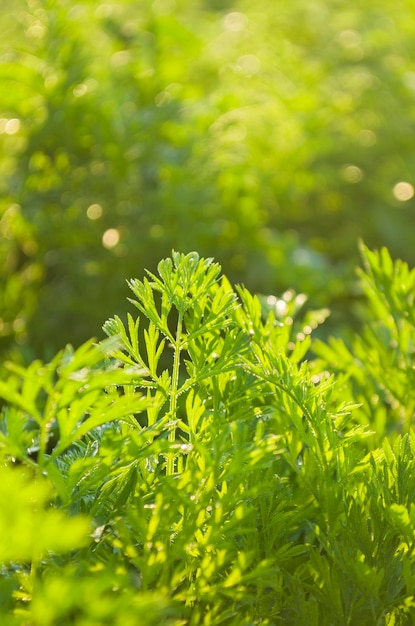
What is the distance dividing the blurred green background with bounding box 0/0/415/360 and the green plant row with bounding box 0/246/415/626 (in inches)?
20.2

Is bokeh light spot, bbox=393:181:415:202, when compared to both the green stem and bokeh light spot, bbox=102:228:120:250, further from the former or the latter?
the green stem

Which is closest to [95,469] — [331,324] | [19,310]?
[19,310]

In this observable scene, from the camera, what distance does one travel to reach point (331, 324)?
1293 mm

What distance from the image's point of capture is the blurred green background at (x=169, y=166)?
45.5 inches

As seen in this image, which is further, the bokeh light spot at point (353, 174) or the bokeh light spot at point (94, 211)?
the bokeh light spot at point (353, 174)

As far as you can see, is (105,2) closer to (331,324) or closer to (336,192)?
(336,192)

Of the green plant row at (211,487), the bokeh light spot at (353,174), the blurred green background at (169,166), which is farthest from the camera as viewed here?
the bokeh light spot at (353,174)

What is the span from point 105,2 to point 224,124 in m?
0.52

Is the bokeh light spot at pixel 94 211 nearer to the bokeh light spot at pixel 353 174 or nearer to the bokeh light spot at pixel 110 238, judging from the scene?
the bokeh light spot at pixel 110 238

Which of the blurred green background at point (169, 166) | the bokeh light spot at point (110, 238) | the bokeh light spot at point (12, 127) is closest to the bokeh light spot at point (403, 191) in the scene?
the blurred green background at point (169, 166)

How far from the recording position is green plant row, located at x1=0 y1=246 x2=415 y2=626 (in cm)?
41

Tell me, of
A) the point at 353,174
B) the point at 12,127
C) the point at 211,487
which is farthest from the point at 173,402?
the point at 353,174

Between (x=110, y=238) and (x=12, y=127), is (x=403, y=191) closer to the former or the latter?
(x=110, y=238)

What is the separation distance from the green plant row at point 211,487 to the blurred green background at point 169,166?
513mm
